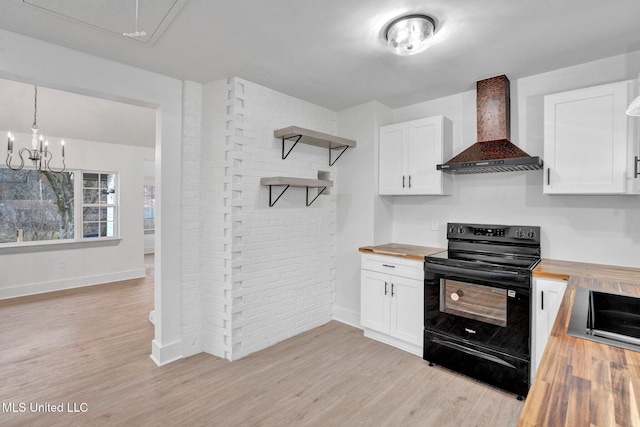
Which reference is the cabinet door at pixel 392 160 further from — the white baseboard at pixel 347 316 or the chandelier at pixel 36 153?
the chandelier at pixel 36 153

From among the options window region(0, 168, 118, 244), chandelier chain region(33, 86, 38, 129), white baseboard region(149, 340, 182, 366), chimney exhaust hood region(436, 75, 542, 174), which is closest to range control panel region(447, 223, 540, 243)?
chimney exhaust hood region(436, 75, 542, 174)

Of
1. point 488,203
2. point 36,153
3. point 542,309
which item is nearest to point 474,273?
point 542,309

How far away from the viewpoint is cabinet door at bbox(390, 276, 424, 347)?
2852mm

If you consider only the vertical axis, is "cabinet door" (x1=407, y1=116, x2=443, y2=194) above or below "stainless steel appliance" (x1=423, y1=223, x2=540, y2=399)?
above

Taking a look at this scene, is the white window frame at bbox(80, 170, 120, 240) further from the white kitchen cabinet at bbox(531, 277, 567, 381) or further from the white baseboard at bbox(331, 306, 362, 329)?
the white kitchen cabinet at bbox(531, 277, 567, 381)

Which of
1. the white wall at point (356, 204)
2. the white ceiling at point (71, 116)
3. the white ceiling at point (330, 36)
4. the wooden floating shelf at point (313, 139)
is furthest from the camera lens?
the white ceiling at point (71, 116)

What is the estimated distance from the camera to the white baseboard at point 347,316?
359 cm

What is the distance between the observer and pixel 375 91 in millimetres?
3131

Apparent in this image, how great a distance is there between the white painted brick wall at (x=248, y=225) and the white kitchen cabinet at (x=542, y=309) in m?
2.09

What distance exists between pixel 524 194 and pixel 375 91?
5.43ft

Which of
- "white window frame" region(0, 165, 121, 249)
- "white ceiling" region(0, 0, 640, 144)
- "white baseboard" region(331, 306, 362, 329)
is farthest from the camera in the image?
"white window frame" region(0, 165, 121, 249)

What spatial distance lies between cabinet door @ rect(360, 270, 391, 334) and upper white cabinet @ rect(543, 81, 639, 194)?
1585 millimetres

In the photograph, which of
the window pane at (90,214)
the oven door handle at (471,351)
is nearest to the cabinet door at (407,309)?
the oven door handle at (471,351)

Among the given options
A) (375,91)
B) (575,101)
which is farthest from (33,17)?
(575,101)
